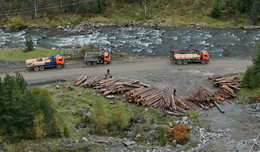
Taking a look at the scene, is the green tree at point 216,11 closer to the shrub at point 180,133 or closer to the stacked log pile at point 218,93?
the stacked log pile at point 218,93

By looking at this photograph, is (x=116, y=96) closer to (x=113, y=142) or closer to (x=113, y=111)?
(x=113, y=111)

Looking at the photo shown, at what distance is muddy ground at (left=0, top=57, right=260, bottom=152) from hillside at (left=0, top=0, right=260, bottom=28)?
31797 millimetres

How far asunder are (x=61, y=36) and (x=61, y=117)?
4095 cm

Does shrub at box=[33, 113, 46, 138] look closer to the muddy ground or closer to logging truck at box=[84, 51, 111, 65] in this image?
the muddy ground

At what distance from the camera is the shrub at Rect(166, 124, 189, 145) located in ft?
83.4

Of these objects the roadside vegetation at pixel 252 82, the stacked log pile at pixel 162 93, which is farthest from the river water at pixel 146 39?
the stacked log pile at pixel 162 93

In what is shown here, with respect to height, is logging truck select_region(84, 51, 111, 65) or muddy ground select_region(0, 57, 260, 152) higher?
logging truck select_region(84, 51, 111, 65)

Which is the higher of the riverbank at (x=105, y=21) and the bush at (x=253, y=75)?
the riverbank at (x=105, y=21)

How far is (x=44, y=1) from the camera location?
8512cm

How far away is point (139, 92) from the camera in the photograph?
1315 inches

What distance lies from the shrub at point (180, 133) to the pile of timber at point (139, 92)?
3623 millimetres

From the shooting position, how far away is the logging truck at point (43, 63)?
130ft

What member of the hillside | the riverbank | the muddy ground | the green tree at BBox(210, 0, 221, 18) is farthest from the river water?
the muddy ground

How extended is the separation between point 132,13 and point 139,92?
50746mm
